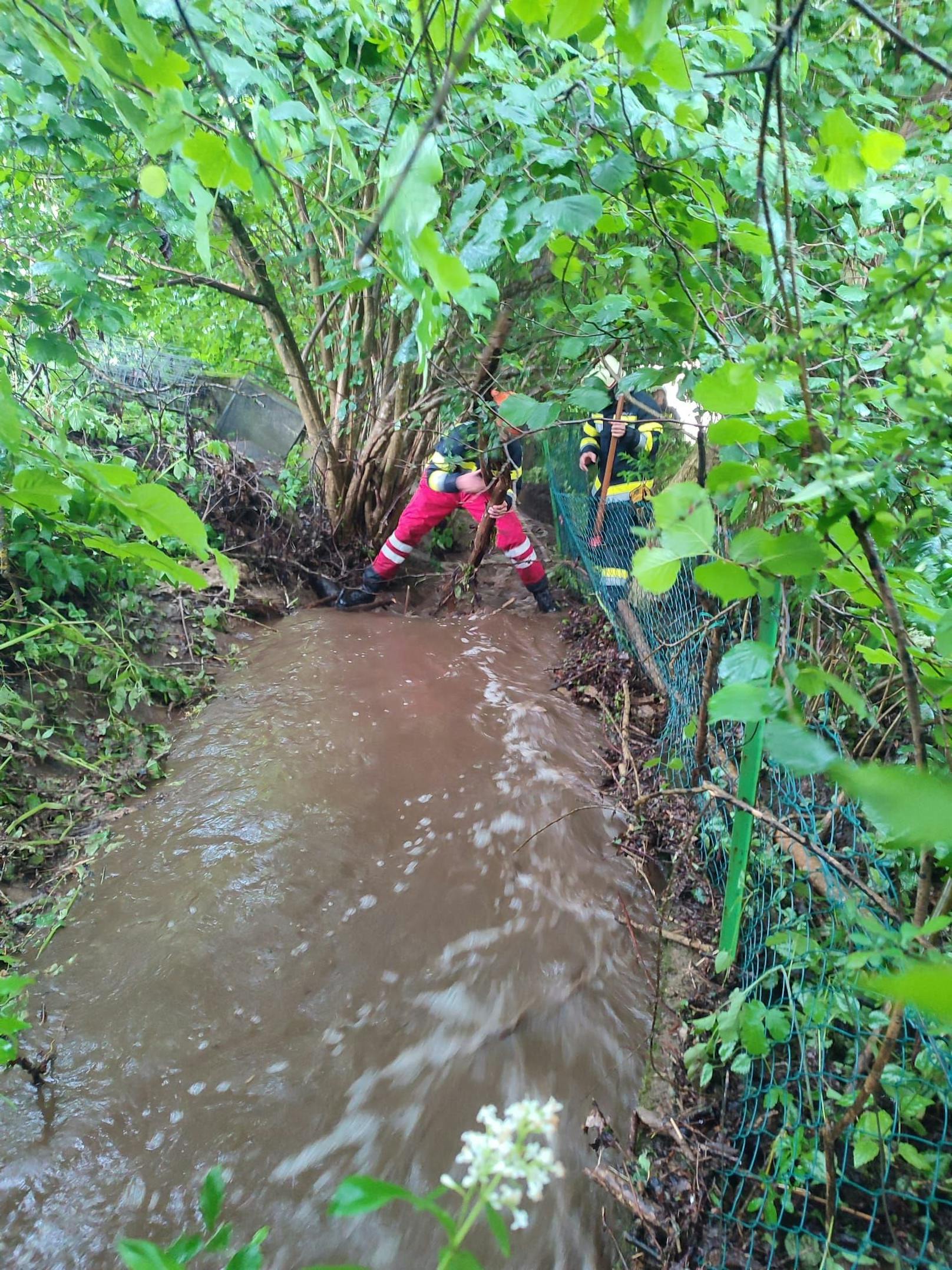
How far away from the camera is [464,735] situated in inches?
129

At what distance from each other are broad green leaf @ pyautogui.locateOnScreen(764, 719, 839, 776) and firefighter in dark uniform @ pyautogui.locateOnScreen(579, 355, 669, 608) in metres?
3.19

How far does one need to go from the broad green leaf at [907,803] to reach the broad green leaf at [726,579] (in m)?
0.46

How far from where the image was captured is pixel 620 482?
4.66m

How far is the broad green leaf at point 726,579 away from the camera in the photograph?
81cm

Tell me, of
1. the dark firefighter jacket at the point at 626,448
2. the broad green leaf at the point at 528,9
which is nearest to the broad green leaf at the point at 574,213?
the broad green leaf at the point at 528,9

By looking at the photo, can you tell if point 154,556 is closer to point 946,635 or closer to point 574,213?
point 574,213

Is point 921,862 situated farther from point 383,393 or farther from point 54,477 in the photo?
point 383,393

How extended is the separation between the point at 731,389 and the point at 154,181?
79cm

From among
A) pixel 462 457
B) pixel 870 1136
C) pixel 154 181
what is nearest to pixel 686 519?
pixel 154 181

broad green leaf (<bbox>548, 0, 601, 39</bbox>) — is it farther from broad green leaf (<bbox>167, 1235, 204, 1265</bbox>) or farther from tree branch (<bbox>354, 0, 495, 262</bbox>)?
broad green leaf (<bbox>167, 1235, 204, 1265</bbox>)

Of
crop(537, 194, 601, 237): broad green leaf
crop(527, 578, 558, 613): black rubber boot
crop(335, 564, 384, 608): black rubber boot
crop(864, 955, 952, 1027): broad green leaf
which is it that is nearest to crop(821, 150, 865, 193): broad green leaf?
crop(537, 194, 601, 237): broad green leaf

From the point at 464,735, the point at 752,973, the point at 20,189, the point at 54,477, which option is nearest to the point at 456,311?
the point at 20,189

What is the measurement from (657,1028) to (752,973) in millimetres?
319

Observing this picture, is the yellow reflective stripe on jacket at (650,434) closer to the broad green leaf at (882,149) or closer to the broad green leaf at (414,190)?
the broad green leaf at (882,149)
